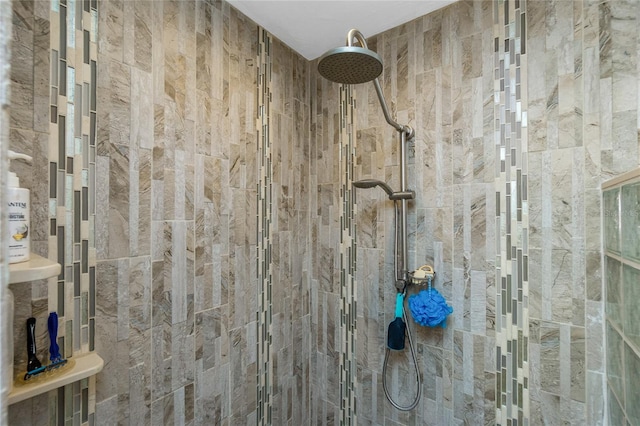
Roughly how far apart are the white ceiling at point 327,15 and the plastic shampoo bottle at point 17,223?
1089 mm

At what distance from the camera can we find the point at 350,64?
1.01 m

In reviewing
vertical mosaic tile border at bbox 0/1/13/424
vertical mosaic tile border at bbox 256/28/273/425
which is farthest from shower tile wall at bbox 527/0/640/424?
vertical mosaic tile border at bbox 0/1/13/424

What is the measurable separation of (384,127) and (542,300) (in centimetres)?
97

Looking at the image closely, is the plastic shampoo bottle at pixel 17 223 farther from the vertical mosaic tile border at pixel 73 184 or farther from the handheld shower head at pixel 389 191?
the handheld shower head at pixel 389 191

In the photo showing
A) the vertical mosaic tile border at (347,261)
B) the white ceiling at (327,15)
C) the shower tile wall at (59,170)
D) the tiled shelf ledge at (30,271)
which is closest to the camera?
the tiled shelf ledge at (30,271)

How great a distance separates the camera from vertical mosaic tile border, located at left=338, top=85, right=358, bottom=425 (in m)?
1.60

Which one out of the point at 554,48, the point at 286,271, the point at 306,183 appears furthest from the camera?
the point at 306,183

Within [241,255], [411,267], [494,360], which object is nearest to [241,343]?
[241,255]

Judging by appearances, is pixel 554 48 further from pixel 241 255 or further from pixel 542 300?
pixel 241 255

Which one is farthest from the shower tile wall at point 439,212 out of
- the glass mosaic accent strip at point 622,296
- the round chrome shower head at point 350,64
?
the round chrome shower head at point 350,64

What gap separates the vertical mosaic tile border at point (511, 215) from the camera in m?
1.15

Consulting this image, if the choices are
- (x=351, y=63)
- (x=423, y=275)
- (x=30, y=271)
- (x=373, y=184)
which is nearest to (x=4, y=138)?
(x=30, y=271)

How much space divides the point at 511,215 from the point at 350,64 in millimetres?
825

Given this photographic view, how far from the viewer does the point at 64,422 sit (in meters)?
0.85
